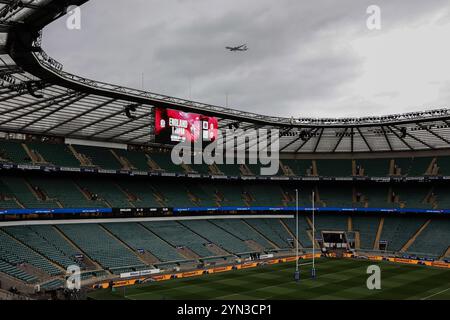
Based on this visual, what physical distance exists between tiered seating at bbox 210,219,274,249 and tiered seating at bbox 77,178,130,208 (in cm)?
1466

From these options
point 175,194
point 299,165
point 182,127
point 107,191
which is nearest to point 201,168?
point 175,194

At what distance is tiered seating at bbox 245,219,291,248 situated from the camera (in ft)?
210

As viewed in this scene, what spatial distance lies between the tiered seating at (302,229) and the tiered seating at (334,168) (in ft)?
29.3

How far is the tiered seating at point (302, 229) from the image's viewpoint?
6575cm

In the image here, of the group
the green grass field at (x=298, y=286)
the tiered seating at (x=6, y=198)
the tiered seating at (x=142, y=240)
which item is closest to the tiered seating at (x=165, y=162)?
the tiered seating at (x=142, y=240)

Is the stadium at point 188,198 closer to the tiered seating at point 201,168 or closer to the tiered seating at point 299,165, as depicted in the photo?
the tiered seating at point 299,165

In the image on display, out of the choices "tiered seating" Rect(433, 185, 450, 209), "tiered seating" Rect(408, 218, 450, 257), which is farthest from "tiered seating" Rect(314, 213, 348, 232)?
"tiered seating" Rect(433, 185, 450, 209)

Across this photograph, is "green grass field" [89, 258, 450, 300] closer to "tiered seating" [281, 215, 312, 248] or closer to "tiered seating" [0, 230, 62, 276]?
"tiered seating" [0, 230, 62, 276]

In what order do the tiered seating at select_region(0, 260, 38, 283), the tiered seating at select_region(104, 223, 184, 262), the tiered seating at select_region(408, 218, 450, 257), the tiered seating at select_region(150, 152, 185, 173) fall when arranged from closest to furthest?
the tiered seating at select_region(0, 260, 38, 283) → the tiered seating at select_region(104, 223, 184, 262) → the tiered seating at select_region(408, 218, 450, 257) → the tiered seating at select_region(150, 152, 185, 173)

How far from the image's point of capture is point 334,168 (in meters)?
73.7

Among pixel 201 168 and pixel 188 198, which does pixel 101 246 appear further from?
pixel 201 168

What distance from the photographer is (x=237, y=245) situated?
5859cm
